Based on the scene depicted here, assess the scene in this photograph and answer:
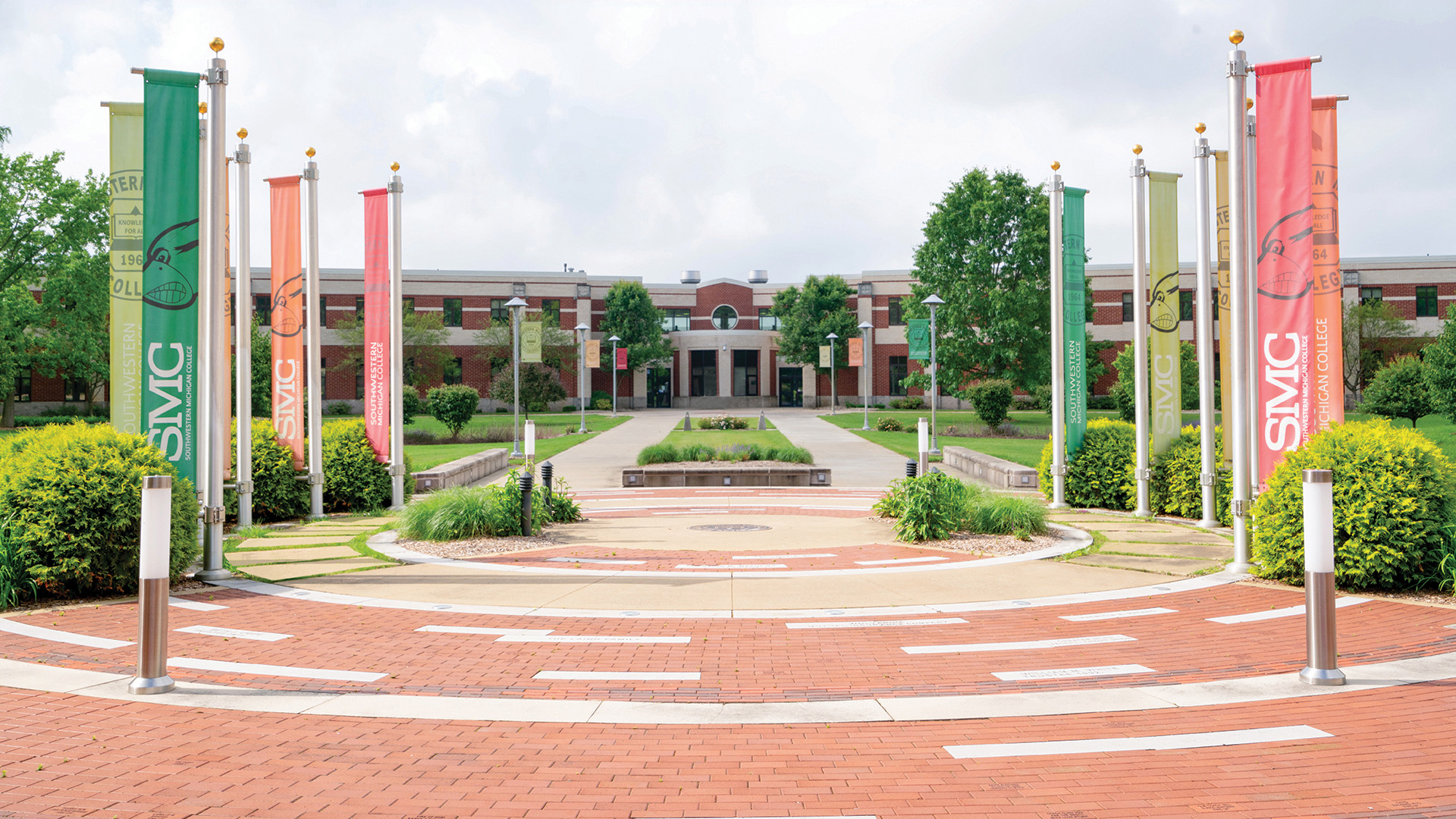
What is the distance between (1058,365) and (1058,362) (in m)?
0.05

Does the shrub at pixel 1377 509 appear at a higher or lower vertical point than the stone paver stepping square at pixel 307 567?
higher

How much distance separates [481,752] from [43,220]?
48609mm

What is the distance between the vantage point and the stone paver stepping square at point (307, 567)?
917cm

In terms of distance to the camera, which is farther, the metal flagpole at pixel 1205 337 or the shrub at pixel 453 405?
the shrub at pixel 453 405

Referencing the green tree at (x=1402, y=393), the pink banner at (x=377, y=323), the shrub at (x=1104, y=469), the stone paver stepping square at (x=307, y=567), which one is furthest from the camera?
the green tree at (x=1402, y=393)

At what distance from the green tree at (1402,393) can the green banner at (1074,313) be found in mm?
27577

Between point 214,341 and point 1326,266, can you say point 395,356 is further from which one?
point 1326,266

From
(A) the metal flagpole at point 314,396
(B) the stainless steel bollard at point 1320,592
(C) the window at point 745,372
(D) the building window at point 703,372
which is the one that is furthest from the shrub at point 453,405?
(C) the window at point 745,372

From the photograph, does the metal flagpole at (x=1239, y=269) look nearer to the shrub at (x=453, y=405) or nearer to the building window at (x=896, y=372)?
the shrub at (x=453, y=405)

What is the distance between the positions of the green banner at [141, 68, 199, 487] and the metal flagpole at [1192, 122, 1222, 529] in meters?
11.0

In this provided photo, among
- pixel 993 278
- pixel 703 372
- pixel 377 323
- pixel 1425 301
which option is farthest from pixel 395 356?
pixel 1425 301

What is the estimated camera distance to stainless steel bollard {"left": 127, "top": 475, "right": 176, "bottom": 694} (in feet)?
17.1

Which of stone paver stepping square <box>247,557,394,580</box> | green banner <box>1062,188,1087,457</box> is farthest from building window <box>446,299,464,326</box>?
stone paver stepping square <box>247,557,394,580</box>

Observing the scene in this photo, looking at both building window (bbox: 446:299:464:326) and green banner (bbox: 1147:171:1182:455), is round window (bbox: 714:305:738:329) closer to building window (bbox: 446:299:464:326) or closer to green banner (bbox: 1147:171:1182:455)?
building window (bbox: 446:299:464:326)
